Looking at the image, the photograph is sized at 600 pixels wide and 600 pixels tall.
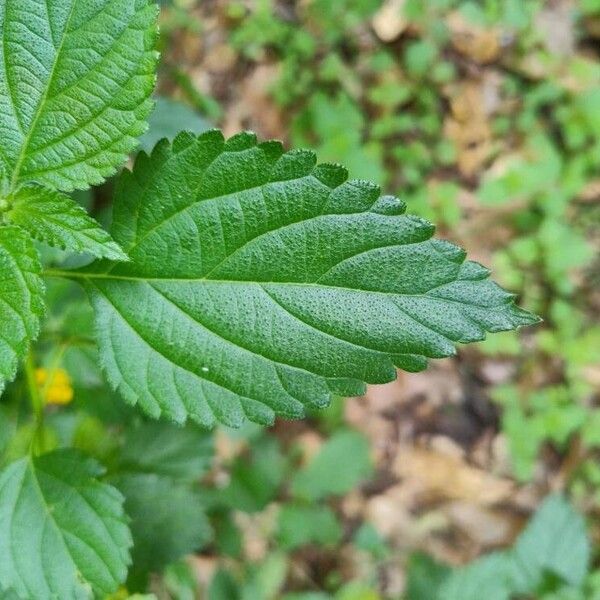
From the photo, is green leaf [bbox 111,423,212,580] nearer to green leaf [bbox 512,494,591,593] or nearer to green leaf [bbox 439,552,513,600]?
green leaf [bbox 439,552,513,600]

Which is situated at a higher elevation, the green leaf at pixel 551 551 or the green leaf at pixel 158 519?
the green leaf at pixel 551 551

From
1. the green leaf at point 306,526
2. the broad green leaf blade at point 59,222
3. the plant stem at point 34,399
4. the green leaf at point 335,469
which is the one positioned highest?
the green leaf at point 335,469

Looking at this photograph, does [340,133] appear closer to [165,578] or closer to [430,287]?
[165,578]

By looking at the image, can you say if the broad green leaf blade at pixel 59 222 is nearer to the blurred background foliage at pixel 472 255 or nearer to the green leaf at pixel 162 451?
the green leaf at pixel 162 451

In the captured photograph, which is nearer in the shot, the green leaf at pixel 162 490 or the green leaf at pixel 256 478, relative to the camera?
the green leaf at pixel 162 490

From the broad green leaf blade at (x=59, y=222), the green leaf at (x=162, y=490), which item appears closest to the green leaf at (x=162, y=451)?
the green leaf at (x=162, y=490)

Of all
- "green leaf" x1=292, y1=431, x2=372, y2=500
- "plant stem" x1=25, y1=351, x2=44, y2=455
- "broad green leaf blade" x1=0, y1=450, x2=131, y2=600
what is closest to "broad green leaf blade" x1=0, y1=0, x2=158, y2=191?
"plant stem" x1=25, y1=351, x2=44, y2=455

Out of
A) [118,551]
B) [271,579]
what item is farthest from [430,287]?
[271,579]
